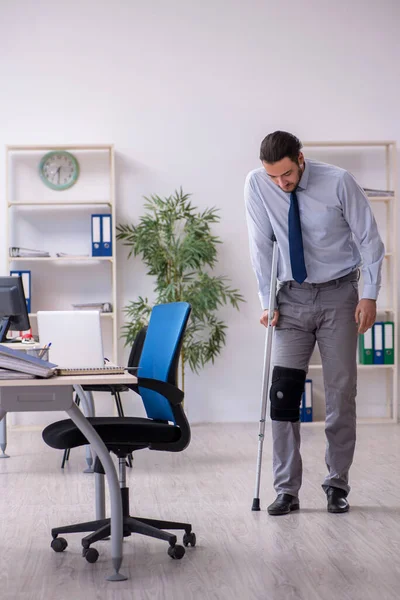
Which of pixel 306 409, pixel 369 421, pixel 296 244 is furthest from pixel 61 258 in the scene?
pixel 296 244

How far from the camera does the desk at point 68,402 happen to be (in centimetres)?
236

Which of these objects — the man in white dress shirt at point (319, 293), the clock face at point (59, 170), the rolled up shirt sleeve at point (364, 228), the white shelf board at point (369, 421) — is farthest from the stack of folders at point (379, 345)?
the rolled up shirt sleeve at point (364, 228)

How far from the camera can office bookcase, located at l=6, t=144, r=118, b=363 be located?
643 cm

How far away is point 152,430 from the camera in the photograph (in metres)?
2.81

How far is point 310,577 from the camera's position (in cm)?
259

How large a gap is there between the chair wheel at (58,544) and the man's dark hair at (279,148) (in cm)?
165

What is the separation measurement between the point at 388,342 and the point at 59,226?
269 centimetres

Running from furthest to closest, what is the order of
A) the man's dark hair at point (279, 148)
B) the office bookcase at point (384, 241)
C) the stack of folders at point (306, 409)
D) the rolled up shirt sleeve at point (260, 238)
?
the office bookcase at point (384, 241) → the stack of folders at point (306, 409) → the rolled up shirt sleeve at point (260, 238) → the man's dark hair at point (279, 148)

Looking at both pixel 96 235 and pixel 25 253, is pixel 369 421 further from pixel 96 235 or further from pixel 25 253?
pixel 25 253

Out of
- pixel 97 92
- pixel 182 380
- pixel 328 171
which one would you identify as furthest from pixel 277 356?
pixel 97 92

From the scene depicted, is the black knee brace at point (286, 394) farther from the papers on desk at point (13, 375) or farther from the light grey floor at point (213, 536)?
the papers on desk at point (13, 375)

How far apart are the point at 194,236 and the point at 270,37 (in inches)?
70.1

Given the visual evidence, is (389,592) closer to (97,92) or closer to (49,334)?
(49,334)

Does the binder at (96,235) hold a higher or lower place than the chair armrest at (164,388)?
higher
